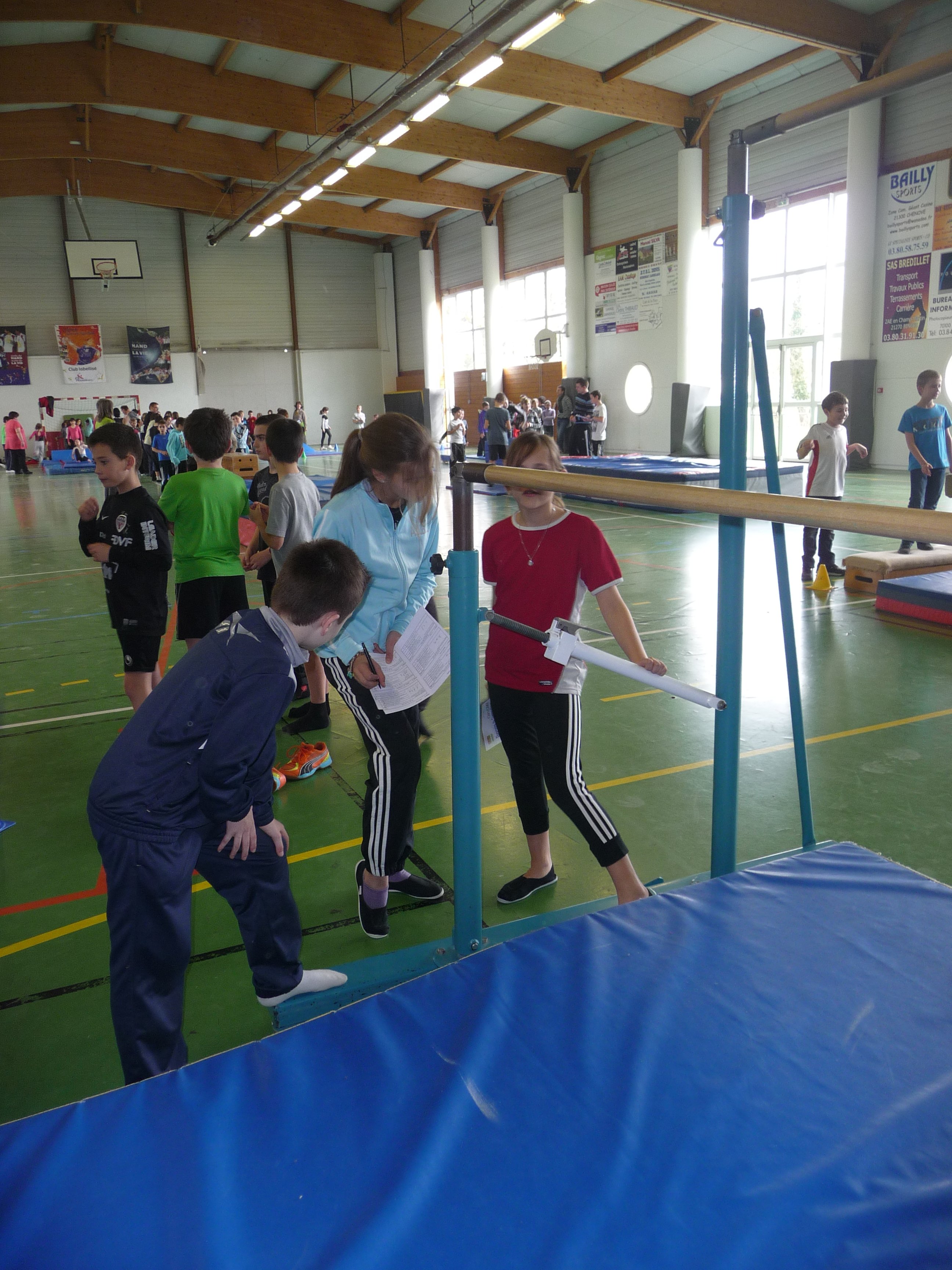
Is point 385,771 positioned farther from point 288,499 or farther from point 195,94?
point 195,94

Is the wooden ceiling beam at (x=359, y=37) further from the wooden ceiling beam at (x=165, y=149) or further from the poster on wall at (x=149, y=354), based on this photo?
the poster on wall at (x=149, y=354)

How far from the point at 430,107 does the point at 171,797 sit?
14459 mm

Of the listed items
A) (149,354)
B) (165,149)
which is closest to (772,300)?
(165,149)

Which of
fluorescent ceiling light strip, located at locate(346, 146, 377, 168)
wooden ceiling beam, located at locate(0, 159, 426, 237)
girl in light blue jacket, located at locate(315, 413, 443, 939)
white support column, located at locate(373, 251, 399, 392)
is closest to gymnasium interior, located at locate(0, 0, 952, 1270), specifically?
girl in light blue jacket, located at locate(315, 413, 443, 939)

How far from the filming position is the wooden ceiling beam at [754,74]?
44.8 feet

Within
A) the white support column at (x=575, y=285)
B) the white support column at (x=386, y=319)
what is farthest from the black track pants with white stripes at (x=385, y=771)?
the white support column at (x=386, y=319)

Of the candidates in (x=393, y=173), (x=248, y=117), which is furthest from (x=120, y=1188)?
(x=393, y=173)

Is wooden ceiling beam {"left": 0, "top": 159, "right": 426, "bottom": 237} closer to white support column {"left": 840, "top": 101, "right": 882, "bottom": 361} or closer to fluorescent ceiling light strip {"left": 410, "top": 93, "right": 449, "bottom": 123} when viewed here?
fluorescent ceiling light strip {"left": 410, "top": 93, "right": 449, "bottom": 123}

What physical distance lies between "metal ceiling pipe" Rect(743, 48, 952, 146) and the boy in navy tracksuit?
5.14 feet

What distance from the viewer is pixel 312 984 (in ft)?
7.32

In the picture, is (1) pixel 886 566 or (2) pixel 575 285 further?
(2) pixel 575 285

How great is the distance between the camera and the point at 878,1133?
138 centimetres

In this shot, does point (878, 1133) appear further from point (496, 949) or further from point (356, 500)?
point (356, 500)

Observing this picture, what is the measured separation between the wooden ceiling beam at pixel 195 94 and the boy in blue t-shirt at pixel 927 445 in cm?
1142
